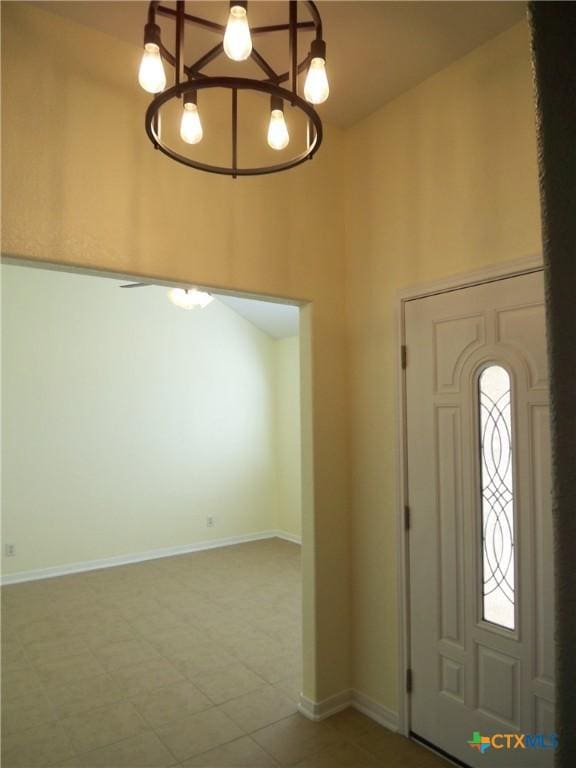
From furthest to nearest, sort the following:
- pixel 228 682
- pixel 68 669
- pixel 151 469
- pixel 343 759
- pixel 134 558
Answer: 1. pixel 151 469
2. pixel 134 558
3. pixel 68 669
4. pixel 228 682
5. pixel 343 759

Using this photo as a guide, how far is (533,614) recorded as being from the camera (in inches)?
83.4

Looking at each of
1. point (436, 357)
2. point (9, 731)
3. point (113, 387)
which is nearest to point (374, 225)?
point (436, 357)

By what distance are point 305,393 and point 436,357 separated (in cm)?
78

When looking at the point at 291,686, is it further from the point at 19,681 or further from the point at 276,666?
the point at 19,681

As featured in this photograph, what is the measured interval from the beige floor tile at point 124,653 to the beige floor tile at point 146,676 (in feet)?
0.24

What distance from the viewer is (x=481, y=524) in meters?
2.33

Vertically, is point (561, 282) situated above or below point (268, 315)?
below

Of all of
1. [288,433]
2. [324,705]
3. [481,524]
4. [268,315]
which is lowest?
[324,705]

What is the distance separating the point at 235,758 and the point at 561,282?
2.88 m

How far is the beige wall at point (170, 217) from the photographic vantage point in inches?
82.8

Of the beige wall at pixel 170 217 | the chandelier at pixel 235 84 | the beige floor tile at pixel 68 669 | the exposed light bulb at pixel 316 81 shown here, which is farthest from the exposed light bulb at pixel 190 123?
the beige floor tile at pixel 68 669

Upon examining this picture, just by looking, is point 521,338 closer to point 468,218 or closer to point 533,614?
point 468,218

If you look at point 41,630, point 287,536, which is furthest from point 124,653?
point 287,536

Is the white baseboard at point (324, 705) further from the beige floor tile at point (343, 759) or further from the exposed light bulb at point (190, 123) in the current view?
the exposed light bulb at point (190, 123)
